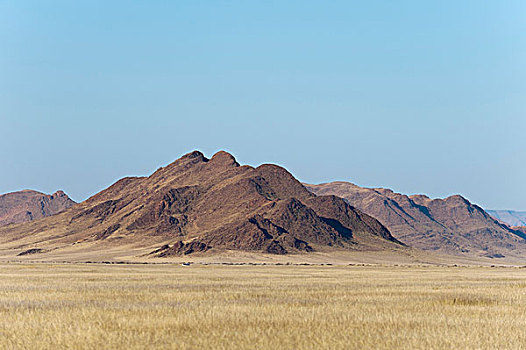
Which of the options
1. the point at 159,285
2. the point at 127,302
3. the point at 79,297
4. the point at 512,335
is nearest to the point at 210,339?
the point at 512,335

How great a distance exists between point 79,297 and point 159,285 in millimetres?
12799

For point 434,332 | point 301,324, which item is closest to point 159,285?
point 301,324

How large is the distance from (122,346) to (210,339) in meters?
3.17

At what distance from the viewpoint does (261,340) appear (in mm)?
26484

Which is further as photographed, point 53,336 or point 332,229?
point 332,229

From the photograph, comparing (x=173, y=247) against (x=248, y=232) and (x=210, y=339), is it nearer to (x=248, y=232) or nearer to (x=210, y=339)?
(x=248, y=232)

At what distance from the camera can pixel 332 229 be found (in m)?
199

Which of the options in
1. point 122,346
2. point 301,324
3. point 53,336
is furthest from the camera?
point 301,324

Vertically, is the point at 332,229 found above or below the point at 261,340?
above

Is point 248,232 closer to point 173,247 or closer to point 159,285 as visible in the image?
point 173,247

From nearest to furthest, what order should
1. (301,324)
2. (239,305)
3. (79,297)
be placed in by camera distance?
(301,324) < (239,305) < (79,297)

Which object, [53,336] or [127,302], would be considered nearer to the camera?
[53,336]

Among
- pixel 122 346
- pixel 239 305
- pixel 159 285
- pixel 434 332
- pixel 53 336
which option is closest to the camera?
pixel 122 346

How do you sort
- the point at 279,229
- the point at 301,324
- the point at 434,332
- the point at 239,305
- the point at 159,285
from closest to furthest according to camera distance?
the point at 434,332 < the point at 301,324 < the point at 239,305 < the point at 159,285 < the point at 279,229
